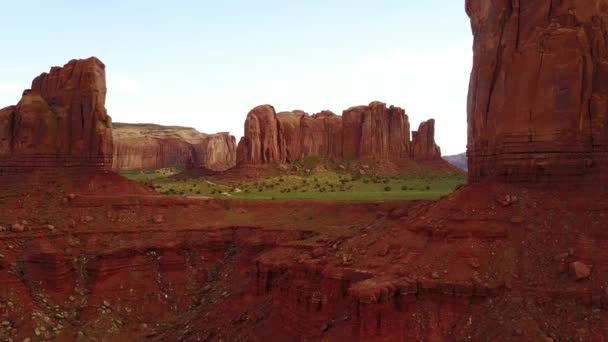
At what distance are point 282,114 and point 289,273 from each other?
73.8 metres

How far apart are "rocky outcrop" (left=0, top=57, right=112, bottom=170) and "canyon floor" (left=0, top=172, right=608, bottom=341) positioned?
122 centimetres

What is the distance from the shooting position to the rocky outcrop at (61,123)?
33062 mm

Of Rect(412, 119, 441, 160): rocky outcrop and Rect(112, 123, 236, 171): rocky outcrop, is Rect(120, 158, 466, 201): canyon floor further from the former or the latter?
Rect(112, 123, 236, 171): rocky outcrop

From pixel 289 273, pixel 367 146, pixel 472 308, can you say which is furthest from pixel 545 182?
pixel 367 146

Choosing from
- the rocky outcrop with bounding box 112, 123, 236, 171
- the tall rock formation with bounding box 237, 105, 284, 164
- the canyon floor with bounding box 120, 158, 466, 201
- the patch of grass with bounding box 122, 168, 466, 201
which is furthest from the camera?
the rocky outcrop with bounding box 112, 123, 236, 171

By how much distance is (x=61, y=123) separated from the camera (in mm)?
34062

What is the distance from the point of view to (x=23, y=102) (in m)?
33.5

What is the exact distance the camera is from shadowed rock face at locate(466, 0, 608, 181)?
61.7 feet

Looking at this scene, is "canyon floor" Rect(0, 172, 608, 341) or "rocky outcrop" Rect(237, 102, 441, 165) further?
"rocky outcrop" Rect(237, 102, 441, 165)

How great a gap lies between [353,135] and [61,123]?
60540 millimetres

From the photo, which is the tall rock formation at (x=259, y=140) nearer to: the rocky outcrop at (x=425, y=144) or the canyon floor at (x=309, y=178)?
the canyon floor at (x=309, y=178)

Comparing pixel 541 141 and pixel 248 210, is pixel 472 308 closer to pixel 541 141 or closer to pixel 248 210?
pixel 541 141

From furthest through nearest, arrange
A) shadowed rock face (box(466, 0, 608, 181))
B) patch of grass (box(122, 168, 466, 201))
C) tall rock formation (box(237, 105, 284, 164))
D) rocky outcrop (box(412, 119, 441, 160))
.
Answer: rocky outcrop (box(412, 119, 441, 160)) < tall rock formation (box(237, 105, 284, 164)) < patch of grass (box(122, 168, 466, 201)) < shadowed rock face (box(466, 0, 608, 181))

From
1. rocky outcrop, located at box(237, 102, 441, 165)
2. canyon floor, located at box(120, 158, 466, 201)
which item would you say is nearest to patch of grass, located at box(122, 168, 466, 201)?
canyon floor, located at box(120, 158, 466, 201)
